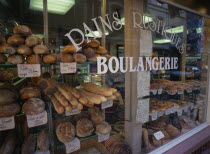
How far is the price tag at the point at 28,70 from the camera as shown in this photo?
39.1 inches

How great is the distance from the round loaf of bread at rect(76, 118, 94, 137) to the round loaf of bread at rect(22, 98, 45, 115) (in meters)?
0.38

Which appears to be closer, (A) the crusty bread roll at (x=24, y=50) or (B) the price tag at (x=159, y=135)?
(A) the crusty bread roll at (x=24, y=50)

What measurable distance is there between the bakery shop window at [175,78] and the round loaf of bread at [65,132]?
3.19ft

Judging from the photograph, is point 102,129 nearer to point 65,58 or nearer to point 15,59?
point 65,58

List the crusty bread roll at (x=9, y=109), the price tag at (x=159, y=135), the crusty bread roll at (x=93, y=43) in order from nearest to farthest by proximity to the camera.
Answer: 1. the crusty bread roll at (x=9, y=109)
2. the crusty bread roll at (x=93, y=43)
3. the price tag at (x=159, y=135)

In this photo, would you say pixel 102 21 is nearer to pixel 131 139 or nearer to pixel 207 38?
pixel 131 139

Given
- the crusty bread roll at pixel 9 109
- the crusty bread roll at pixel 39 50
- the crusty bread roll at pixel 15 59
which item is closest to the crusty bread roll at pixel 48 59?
the crusty bread roll at pixel 39 50

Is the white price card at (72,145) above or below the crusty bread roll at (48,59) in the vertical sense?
below

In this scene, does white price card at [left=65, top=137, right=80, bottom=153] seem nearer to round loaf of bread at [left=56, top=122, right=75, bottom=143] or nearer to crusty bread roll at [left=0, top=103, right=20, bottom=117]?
round loaf of bread at [left=56, top=122, right=75, bottom=143]

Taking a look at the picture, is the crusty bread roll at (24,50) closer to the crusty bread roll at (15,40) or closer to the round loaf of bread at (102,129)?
the crusty bread roll at (15,40)

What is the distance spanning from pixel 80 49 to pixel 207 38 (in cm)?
239

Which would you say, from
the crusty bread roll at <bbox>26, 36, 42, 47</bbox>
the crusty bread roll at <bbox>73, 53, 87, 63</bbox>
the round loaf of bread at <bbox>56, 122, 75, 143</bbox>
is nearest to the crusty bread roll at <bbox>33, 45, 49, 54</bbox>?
the crusty bread roll at <bbox>26, 36, 42, 47</bbox>

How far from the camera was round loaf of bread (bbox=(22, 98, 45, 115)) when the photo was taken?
3.29 feet

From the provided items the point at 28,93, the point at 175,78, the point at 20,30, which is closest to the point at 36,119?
the point at 28,93
